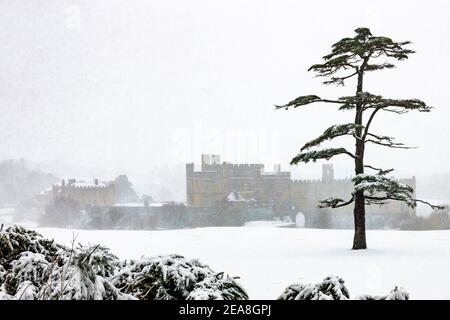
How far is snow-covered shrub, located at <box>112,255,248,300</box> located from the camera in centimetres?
232

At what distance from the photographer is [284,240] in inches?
310

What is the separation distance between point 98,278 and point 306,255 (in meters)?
4.43

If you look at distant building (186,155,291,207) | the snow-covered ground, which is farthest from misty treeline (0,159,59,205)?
distant building (186,155,291,207)

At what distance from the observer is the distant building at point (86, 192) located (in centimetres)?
1827

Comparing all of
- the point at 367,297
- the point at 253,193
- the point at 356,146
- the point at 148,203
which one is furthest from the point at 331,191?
the point at 367,297

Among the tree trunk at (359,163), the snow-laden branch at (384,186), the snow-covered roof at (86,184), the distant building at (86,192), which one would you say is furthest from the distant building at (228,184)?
the snow-laden branch at (384,186)

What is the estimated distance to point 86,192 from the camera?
19.9 meters

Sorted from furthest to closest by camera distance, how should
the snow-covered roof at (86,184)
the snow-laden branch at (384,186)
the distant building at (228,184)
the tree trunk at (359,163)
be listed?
the snow-covered roof at (86,184), the distant building at (228,184), the tree trunk at (359,163), the snow-laden branch at (384,186)

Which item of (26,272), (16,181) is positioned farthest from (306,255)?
(16,181)

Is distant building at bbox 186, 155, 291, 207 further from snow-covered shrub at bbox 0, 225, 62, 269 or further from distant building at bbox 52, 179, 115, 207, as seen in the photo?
snow-covered shrub at bbox 0, 225, 62, 269

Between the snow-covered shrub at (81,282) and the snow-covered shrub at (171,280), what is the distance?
0.49ft

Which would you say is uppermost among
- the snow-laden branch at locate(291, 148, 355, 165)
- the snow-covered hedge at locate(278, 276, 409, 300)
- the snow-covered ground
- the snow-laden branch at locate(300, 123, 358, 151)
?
the snow-laden branch at locate(300, 123, 358, 151)

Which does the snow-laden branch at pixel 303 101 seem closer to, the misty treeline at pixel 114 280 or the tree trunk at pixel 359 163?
the tree trunk at pixel 359 163
